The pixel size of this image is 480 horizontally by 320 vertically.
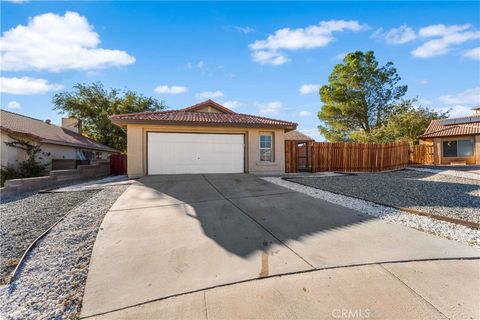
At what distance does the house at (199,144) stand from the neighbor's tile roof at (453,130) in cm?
1496

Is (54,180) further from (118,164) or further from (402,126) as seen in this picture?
(402,126)

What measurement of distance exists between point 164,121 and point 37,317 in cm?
870

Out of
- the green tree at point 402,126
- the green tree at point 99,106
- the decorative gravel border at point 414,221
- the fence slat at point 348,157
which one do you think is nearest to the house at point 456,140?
the green tree at point 402,126

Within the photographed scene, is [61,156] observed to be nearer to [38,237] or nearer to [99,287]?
[38,237]

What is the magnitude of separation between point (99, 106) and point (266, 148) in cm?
1897

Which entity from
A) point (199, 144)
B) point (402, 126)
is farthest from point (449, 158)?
point (199, 144)

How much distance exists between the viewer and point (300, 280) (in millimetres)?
2547

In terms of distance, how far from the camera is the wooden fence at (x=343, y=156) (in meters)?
13.1

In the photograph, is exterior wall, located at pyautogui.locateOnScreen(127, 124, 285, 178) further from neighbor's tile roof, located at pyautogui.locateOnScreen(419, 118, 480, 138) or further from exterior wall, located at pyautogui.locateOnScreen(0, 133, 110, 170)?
neighbor's tile roof, located at pyautogui.locateOnScreen(419, 118, 480, 138)

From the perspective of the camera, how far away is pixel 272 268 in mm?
2797

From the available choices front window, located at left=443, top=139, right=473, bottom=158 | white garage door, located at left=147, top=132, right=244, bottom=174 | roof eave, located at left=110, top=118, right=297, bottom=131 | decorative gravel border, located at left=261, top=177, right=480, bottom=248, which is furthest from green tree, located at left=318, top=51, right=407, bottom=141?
decorative gravel border, located at left=261, top=177, right=480, bottom=248

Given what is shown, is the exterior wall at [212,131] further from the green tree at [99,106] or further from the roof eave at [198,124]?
the green tree at [99,106]

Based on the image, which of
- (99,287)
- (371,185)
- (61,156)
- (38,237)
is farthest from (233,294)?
(61,156)

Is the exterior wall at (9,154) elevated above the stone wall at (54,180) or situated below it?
above
